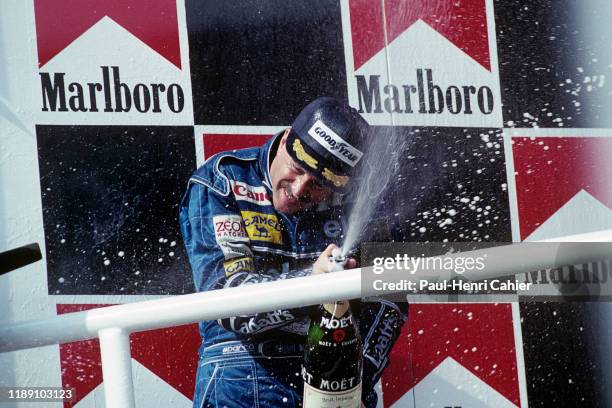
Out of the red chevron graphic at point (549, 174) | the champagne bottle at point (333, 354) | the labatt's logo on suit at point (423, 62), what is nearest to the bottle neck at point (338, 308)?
the champagne bottle at point (333, 354)

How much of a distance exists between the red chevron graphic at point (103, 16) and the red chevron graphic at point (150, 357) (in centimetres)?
59

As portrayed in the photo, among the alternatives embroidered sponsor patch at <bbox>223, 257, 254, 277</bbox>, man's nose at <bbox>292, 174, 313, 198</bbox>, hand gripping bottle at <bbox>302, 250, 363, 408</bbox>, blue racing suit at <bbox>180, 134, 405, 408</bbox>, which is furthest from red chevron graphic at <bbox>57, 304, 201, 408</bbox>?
man's nose at <bbox>292, 174, 313, 198</bbox>

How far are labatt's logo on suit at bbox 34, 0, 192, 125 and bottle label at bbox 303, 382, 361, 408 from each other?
70cm

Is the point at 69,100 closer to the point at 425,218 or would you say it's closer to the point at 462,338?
the point at 425,218

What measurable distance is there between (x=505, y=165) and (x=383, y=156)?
337 millimetres

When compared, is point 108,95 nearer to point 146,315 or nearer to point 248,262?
point 248,262

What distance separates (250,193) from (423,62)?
1.88 ft

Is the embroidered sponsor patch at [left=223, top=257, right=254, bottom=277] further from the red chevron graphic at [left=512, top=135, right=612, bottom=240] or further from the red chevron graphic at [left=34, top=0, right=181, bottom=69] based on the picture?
the red chevron graphic at [left=512, top=135, right=612, bottom=240]

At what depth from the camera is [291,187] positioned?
2.48 m

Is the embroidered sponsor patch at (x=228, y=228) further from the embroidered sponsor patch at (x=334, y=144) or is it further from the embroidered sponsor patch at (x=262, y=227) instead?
the embroidered sponsor patch at (x=334, y=144)

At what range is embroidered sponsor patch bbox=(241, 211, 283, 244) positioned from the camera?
8.02ft

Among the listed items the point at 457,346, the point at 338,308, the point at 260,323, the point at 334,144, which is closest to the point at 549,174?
the point at 457,346

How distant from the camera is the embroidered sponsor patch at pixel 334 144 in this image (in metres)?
2.42

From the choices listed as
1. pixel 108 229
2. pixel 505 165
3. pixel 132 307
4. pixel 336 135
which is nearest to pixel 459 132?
pixel 505 165
